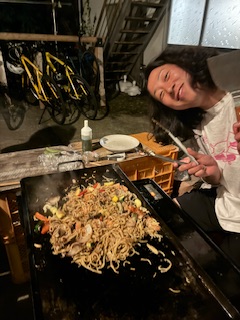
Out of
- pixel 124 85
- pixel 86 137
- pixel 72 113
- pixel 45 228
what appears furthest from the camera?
pixel 124 85

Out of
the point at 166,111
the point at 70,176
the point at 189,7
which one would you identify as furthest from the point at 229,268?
the point at 189,7

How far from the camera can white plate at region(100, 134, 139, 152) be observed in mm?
2117

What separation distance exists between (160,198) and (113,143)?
914 mm

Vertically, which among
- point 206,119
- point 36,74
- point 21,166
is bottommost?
point 21,166

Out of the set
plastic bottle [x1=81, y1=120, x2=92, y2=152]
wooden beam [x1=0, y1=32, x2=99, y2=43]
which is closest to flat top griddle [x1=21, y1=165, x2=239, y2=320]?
plastic bottle [x1=81, y1=120, x2=92, y2=152]

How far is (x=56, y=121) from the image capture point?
16.0 ft

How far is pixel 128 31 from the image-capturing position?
20.2 feet

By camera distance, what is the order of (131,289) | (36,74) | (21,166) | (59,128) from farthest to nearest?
(36,74) → (59,128) → (21,166) → (131,289)

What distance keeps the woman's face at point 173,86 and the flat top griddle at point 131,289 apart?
86 cm

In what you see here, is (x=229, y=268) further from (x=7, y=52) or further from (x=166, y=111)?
(x=7, y=52)

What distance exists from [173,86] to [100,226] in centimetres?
96

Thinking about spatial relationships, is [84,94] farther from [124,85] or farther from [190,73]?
[190,73]

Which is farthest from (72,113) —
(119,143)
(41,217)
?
(41,217)

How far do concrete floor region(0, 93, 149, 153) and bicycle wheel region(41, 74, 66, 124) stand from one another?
17 centimetres
